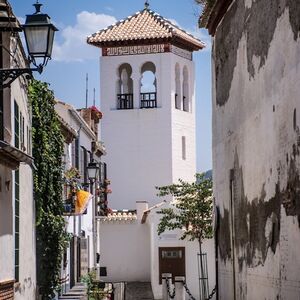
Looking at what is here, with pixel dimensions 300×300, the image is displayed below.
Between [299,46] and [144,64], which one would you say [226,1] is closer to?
[299,46]

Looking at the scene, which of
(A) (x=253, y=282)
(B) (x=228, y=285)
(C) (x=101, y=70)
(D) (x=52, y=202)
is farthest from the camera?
(C) (x=101, y=70)

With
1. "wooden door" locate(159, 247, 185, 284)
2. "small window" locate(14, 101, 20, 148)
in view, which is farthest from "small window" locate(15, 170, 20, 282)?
"wooden door" locate(159, 247, 185, 284)

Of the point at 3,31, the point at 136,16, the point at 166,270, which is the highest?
the point at 136,16

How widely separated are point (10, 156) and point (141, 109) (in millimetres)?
39398

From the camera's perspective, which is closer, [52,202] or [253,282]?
[253,282]

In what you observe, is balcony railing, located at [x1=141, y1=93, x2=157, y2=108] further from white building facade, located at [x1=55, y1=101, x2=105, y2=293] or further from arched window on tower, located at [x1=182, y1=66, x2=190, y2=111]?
white building facade, located at [x1=55, y1=101, x2=105, y2=293]

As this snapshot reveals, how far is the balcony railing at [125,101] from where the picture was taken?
52000 millimetres

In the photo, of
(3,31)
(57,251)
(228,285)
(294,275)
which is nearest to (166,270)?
(57,251)

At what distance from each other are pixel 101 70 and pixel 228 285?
123 ft

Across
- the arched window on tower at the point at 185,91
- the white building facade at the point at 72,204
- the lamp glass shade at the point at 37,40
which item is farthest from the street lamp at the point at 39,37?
the arched window on tower at the point at 185,91

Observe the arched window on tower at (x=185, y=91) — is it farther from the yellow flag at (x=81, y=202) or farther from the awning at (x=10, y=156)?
the awning at (x=10, y=156)

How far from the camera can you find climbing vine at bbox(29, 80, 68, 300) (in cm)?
1869

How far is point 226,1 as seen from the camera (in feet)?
46.8

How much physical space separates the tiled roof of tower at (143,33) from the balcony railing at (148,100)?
3.05 metres
